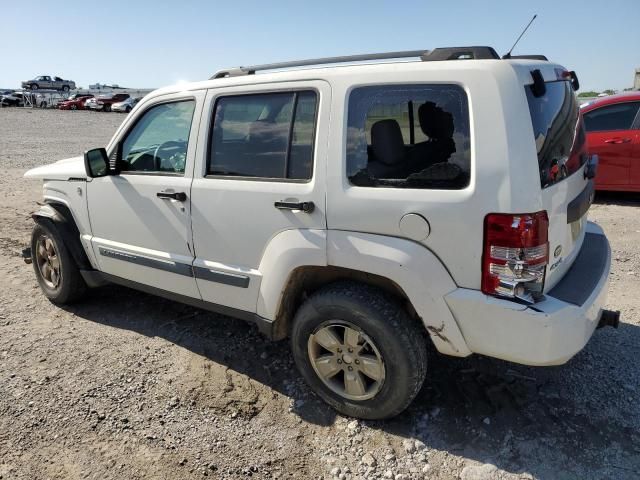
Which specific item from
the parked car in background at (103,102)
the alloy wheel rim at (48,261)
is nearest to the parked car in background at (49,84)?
→ the parked car in background at (103,102)

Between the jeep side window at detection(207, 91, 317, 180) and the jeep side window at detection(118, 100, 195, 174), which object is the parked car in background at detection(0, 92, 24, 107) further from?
the jeep side window at detection(207, 91, 317, 180)

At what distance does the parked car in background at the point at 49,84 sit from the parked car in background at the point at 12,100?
778 cm

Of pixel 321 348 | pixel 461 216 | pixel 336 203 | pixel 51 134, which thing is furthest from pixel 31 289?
pixel 51 134

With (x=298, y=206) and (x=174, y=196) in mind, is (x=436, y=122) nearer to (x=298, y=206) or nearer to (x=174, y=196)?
(x=298, y=206)

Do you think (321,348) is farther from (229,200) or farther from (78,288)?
(78,288)

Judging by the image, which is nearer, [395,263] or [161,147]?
[395,263]

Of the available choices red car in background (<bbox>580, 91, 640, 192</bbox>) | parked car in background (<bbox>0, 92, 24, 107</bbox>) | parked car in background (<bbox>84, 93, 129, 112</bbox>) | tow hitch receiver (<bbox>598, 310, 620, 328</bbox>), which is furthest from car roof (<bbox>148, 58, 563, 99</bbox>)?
parked car in background (<bbox>0, 92, 24, 107</bbox>)

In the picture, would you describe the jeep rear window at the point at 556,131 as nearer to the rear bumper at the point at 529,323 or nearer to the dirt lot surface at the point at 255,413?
the rear bumper at the point at 529,323

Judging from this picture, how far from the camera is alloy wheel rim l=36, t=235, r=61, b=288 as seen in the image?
438cm

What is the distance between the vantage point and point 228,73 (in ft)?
11.2

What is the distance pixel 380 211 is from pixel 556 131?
975 millimetres

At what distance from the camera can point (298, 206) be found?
8.96 feet

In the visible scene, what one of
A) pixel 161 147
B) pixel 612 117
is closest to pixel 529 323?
pixel 161 147

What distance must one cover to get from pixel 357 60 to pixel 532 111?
1018 mm
